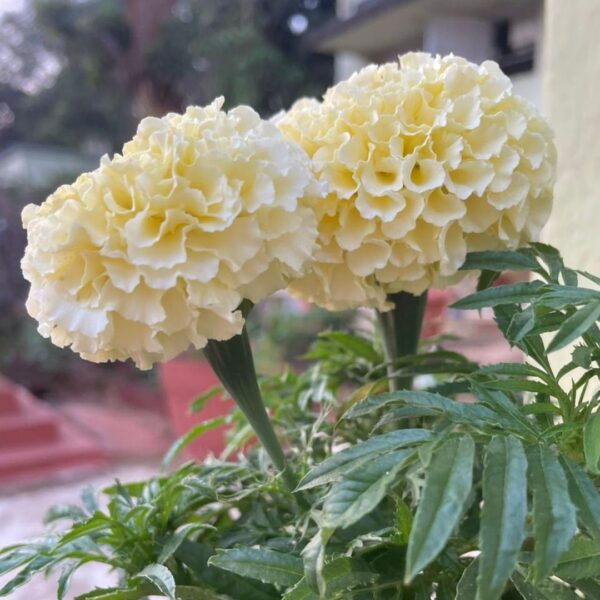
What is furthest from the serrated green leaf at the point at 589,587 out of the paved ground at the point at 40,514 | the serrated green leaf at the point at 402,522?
the paved ground at the point at 40,514

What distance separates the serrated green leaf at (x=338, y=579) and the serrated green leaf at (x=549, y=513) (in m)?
0.13

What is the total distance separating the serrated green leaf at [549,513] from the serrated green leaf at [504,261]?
167 mm

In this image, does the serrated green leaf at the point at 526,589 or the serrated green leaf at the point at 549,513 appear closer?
the serrated green leaf at the point at 549,513

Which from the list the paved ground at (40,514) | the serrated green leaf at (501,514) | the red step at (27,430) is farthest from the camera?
the red step at (27,430)

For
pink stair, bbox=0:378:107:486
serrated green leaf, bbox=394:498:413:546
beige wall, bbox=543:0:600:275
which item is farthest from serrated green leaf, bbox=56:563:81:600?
pink stair, bbox=0:378:107:486

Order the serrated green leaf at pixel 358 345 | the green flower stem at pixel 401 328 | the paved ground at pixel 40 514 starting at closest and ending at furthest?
the green flower stem at pixel 401 328
the serrated green leaf at pixel 358 345
the paved ground at pixel 40 514

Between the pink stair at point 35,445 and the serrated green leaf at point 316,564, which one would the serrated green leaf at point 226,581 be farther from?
the pink stair at point 35,445

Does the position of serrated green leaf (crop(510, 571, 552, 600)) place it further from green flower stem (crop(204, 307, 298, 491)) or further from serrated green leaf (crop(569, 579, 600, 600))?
green flower stem (crop(204, 307, 298, 491))

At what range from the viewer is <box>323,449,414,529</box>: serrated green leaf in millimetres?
325

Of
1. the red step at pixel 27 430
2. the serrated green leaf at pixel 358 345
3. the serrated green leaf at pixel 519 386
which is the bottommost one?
the serrated green leaf at pixel 519 386

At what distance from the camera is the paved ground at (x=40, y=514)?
6.64ft

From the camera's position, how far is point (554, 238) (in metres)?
0.86

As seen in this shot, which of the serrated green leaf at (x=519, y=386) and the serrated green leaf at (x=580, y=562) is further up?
the serrated green leaf at (x=519, y=386)

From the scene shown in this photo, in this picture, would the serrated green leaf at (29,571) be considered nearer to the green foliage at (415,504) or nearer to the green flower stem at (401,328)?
the green foliage at (415,504)
